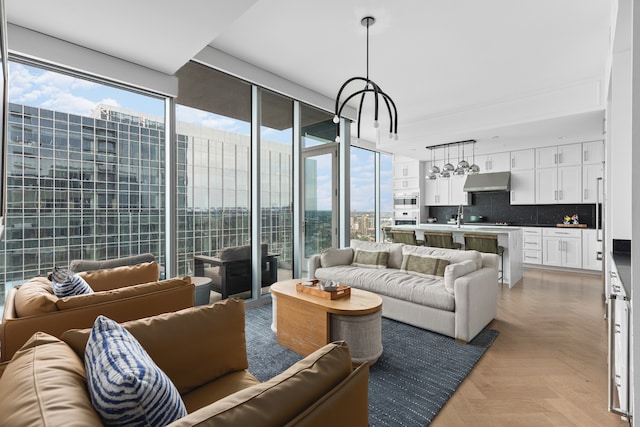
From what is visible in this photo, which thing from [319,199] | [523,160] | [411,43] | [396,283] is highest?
[411,43]

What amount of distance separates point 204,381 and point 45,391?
726 millimetres

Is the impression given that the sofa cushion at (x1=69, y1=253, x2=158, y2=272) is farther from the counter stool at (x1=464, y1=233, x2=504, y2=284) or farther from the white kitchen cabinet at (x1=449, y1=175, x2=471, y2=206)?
the white kitchen cabinet at (x1=449, y1=175, x2=471, y2=206)

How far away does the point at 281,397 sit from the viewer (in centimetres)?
78

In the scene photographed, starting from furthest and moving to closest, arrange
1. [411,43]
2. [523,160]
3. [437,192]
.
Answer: [437,192]
[523,160]
[411,43]

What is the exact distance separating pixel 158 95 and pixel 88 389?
10.7 feet

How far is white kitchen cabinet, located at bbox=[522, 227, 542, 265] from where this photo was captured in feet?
21.4

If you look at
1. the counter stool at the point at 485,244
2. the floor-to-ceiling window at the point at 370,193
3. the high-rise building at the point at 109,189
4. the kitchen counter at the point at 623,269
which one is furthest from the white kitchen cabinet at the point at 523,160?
the high-rise building at the point at 109,189

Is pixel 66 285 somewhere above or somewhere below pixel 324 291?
above

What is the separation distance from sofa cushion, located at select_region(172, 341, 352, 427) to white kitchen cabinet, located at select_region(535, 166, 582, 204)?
7295mm

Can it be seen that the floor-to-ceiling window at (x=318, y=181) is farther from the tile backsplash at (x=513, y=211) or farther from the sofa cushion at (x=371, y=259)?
the tile backsplash at (x=513, y=211)

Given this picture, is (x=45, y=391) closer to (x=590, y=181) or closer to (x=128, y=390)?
(x=128, y=390)

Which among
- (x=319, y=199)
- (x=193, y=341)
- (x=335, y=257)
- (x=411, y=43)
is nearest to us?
(x=193, y=341)

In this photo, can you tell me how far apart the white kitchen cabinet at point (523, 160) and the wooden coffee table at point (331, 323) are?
→ 594 cm

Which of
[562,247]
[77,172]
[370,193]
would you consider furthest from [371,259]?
[562,247]
